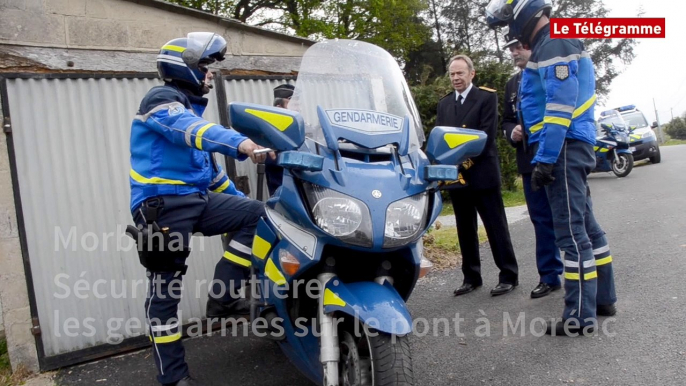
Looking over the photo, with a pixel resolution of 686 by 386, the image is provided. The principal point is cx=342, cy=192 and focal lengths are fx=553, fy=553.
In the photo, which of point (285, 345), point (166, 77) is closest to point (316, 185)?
point (285, 345)

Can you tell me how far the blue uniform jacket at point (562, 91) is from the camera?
3574mm

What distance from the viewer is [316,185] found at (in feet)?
8.36

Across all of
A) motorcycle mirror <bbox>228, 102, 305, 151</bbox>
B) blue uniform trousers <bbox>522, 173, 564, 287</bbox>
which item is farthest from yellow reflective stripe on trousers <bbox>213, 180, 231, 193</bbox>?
blue uniform trousers <bbox>522, 173, 564, 287</bbox>

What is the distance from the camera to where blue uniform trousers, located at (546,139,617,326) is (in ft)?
12.0

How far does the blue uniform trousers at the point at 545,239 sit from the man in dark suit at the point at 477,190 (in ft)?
0.83

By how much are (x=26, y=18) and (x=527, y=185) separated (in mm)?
4190

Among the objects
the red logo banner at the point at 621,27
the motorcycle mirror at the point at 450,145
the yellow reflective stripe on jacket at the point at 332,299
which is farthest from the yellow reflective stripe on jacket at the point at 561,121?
the yellow reflective stripe on jacket at the point at 332,299

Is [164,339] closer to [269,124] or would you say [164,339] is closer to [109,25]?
[269,124]

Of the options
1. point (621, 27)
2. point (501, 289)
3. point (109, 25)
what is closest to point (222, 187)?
point (109, 25)

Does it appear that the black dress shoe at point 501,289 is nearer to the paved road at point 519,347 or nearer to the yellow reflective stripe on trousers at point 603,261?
the paved road at point 519,347

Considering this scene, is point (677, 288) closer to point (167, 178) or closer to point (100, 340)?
point (167, 178)

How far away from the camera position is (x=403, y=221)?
99.4 inches

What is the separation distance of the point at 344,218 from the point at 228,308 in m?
1.33

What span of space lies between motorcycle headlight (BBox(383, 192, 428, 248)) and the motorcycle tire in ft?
44.4
